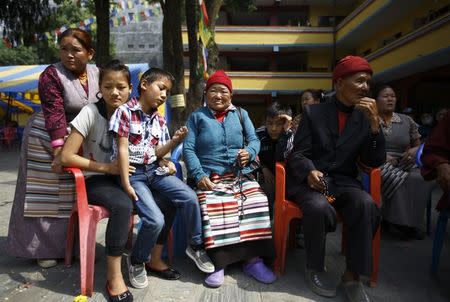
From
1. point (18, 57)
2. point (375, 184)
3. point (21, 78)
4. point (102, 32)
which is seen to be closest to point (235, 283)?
point (375, 184)

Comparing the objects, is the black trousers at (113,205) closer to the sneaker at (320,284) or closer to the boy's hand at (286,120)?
the sneaker at (320,284)

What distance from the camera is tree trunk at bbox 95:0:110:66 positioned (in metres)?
7.58

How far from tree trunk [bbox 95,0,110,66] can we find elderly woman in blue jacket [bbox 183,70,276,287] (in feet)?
Result: 17.8

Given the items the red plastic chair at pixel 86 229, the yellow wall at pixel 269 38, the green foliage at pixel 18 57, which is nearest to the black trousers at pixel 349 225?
the red plastic chair at pixel 86 229

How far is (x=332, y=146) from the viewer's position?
2.55m

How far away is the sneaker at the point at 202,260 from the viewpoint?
2.42 m

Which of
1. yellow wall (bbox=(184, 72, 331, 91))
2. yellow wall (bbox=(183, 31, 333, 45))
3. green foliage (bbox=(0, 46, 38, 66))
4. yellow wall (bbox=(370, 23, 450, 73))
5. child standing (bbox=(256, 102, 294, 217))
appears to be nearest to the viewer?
child standing (bbox=(256, 102, 294, 217))

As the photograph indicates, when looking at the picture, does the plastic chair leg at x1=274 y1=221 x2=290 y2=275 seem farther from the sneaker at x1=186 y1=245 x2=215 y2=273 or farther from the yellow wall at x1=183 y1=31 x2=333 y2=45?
the yellow wall at x1=183 y1=31 x2=333 y2=45

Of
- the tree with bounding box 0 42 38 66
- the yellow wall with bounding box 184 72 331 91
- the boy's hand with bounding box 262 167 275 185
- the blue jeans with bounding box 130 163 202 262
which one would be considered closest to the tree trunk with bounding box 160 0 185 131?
the boy's hand with bounding box 262 167 275 185

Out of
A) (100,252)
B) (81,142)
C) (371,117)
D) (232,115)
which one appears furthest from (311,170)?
(100,252)

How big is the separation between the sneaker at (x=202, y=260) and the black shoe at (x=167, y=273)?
16 cm

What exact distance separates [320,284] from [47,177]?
6.60ft

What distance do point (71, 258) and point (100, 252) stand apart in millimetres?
315

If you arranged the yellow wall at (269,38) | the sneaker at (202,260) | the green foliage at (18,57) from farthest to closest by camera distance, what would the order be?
the green foliage at (18,57), the yellow wall at (269,38), the sneaker at (202,260)
